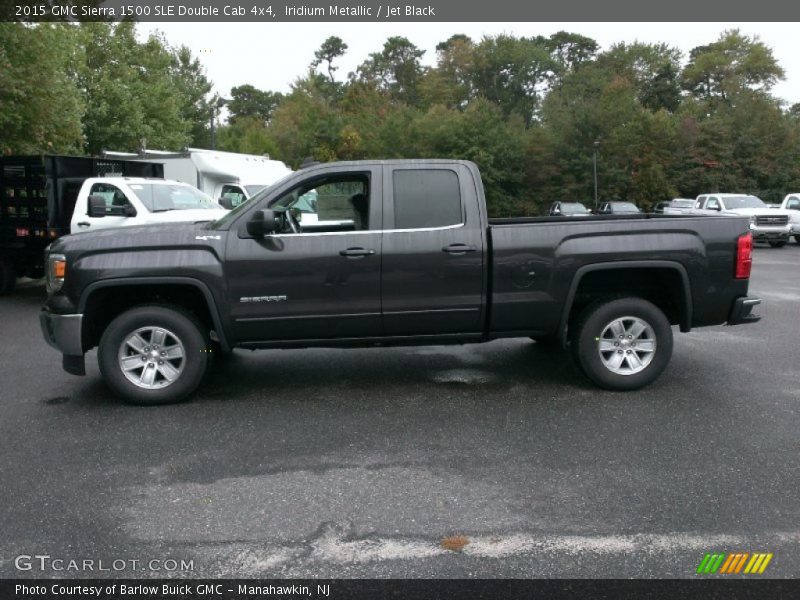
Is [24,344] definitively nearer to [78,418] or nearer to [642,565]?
[78,418]

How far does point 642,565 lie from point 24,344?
788 cm

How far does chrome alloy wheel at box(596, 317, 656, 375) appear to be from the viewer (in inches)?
253

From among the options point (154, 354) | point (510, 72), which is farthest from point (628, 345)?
point (510, 72)

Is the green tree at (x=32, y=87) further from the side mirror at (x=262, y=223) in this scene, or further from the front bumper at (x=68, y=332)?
the side mirror at (x=262, y=223)

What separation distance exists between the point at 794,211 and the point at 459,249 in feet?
76.4

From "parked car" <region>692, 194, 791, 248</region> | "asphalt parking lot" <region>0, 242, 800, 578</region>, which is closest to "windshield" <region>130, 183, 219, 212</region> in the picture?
"asphalt parking lot" <region>0, 242, 800, 578</region>

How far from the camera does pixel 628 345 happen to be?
6438 millimetres

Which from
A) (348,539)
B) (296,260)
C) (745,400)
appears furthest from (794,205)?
(348,539)

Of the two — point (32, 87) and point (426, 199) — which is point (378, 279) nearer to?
point (426, 199)

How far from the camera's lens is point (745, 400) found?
6.23m

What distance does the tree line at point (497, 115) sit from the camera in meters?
20.2

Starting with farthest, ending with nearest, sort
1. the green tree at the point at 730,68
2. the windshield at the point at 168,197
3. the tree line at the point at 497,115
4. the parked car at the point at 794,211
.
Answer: the green tree at the point at 730,68
the parked car at the point at 794,211
the tree line at the point at 497,115
the windshield at the point at 168,197

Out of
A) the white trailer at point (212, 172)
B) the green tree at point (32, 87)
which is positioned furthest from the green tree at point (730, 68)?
the green tree at point (32, 87)
